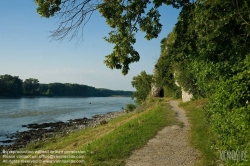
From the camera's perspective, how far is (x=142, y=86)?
58500 millimetres

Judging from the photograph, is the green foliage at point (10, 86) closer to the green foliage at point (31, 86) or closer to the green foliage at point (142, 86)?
the green foliage at point (31, 86)

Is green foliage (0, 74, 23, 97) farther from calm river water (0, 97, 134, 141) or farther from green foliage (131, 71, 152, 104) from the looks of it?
green foliage (131, 71, 152, 104)

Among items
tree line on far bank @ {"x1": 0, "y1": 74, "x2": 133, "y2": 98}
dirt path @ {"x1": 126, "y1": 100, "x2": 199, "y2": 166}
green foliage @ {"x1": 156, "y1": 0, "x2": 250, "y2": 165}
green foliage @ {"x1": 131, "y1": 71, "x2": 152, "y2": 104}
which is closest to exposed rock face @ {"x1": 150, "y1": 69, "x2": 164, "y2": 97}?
green foliage @ {"x1": 131, "y1": 71, "x2": 152, "y2": 104}

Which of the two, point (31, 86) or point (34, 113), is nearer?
point (34, 113)

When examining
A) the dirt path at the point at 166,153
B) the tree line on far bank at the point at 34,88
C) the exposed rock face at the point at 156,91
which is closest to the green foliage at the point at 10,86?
the tree line on far bank at the point at 34,88

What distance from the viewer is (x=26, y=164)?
15.9m

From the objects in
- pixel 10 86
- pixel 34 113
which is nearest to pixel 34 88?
pixel 10 86

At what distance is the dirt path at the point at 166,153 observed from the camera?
9102 mm

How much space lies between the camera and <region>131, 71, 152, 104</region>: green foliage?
57375 millimetres

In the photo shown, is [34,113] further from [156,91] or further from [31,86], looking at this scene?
[31,86]

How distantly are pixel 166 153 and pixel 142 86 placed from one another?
48.4m

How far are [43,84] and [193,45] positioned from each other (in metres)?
169

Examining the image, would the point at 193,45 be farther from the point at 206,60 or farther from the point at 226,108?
the point at 226,108

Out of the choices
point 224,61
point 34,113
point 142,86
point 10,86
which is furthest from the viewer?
point 10,86
